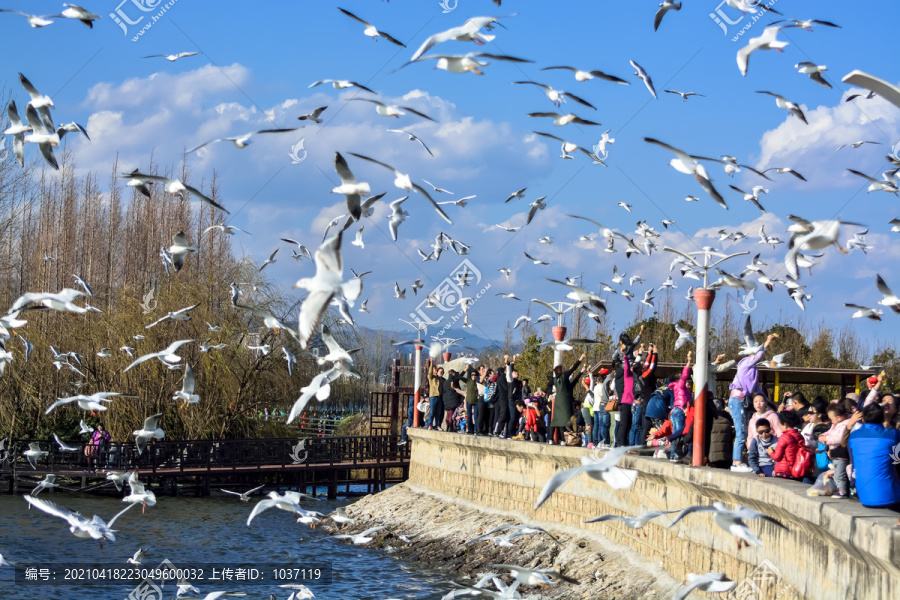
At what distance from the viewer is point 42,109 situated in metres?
9.59

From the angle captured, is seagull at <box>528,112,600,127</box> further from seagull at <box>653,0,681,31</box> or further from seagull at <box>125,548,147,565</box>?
seagull at <box>125,548,147,565</box>

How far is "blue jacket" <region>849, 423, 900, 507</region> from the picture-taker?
7309mm

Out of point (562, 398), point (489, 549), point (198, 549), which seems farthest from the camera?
point (198, 549)

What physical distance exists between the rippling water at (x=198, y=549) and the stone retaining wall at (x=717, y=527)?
245 cm

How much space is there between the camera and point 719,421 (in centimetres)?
1176

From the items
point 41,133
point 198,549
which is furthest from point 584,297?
point 198,549

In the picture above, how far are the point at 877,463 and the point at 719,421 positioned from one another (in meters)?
4.40

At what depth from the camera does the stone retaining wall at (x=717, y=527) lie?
7.08 meters

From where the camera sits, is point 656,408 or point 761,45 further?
point 656,408

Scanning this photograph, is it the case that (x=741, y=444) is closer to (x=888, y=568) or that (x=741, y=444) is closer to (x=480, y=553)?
(x=888, y=568)

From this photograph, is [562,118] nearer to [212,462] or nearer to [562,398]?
[562,398]

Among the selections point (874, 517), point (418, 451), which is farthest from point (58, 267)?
point (874, 517)

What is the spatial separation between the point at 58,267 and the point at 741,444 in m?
29.4

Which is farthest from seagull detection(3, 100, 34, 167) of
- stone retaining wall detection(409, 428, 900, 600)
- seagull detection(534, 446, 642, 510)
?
stone retaining wall detection(409, 428, 900, 600)
